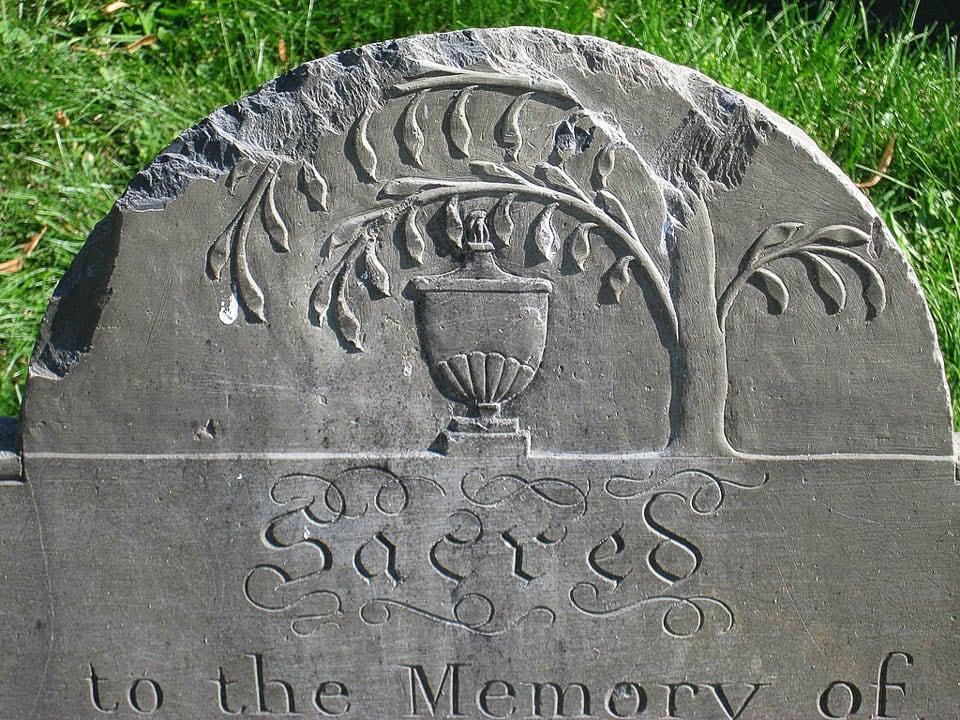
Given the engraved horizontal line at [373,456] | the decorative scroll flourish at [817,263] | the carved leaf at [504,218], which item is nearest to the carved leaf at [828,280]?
the decorative scroll flourish at [817,263]

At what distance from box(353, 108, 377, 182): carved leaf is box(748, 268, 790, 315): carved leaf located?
0.73 meters

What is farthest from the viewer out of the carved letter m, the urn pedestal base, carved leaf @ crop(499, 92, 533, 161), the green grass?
the green grass

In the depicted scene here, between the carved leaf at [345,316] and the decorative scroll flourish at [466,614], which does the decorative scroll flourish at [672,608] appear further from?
the carved leaf at [345,316]

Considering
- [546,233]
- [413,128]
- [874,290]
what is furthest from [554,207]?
[874,290]

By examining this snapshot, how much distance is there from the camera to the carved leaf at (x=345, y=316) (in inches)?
81.9

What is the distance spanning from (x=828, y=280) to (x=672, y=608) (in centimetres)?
71

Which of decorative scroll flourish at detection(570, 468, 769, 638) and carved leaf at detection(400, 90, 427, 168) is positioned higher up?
carved leaf at detection(400, 90, 427, 168)

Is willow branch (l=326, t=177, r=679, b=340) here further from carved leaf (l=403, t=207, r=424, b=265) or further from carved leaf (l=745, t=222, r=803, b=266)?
carved leaf (l=745, t=222, r=803, b=266)

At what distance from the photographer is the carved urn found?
6.81ft

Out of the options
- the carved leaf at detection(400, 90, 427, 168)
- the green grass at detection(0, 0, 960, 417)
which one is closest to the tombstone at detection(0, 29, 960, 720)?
the carved leaf at detection(400, 90, 427, 168)

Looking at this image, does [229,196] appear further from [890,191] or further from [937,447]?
[890,191]

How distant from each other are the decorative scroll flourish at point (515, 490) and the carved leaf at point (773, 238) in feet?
1.80

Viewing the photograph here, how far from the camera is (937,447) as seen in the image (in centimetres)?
216

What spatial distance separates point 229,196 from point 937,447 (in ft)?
4.65
